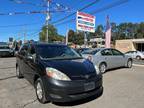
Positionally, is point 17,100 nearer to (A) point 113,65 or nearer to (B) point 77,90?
(B) point 77,90

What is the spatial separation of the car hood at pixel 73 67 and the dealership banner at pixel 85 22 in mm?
19409

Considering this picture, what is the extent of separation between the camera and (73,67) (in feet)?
19.9

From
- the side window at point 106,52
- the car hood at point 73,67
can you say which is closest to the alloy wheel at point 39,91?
the car hood at point 73,67

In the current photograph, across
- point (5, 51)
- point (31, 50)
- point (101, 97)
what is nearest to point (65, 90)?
point (101, 97)

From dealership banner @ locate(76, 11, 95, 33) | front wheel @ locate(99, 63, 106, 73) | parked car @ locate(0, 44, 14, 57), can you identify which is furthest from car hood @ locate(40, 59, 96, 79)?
parked car @ locate(0, 44, 14, 57)

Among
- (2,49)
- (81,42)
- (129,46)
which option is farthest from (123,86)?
(81,42)

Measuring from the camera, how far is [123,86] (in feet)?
26.9

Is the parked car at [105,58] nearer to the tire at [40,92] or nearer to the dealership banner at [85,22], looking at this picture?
the tire at [40,92]

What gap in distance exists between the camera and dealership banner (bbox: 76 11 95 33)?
85.2 ft

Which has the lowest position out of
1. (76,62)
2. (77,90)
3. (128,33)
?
(77,90)

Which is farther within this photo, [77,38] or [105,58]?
[77,38]

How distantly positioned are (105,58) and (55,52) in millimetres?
5054

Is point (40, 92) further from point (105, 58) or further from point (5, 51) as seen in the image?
point (5, 51)

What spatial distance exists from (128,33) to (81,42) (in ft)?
116
